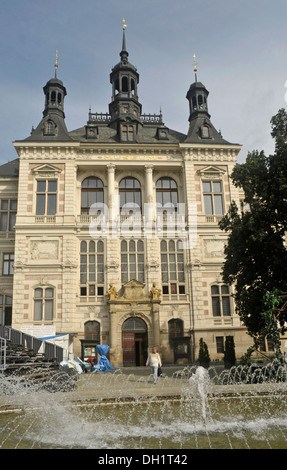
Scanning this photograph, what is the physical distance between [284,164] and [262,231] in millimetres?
3700

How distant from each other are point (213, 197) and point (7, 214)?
797 inches

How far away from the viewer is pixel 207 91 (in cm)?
4591

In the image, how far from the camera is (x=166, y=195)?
4059 cm

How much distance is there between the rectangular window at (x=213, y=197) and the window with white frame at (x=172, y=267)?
443 centimetres

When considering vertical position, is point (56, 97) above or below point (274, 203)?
above

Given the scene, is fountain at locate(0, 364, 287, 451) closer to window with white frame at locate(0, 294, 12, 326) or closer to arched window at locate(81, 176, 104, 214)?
window with white frame at locate(0, 294, 12, 326)

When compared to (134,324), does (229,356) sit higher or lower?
lower

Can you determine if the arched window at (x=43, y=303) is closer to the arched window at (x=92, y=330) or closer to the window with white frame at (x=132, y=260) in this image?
the arched window at (x=92, y=330)

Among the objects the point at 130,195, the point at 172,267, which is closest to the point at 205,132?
the point at 130,195

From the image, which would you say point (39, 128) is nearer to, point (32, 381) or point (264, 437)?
point (32, 381)

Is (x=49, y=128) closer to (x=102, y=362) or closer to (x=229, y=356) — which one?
(x=102, y=362)

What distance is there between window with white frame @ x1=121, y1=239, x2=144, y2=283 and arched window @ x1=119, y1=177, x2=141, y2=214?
351 cm

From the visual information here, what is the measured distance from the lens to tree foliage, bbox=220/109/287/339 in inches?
857

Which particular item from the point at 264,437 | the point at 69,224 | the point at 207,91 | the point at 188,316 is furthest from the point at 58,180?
the point at 264,437
